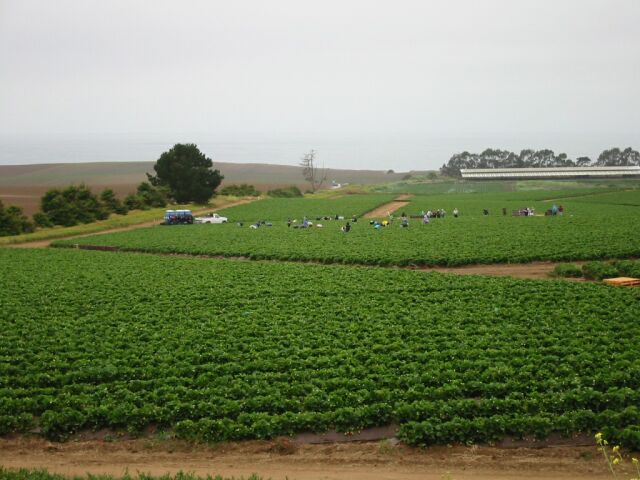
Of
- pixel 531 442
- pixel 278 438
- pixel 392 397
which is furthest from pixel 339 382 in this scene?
pixel 531 442

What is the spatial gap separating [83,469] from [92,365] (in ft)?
16.2

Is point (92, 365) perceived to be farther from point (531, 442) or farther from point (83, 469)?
point (531, 442)

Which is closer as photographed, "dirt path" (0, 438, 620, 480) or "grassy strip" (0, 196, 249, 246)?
"dirt path" (0, 438, 620, 480)

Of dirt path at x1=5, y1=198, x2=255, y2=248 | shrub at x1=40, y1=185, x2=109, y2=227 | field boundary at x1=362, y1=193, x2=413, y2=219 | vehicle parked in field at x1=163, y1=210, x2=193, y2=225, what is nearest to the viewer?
dirt path at x1=5, y1=198, x2=255, y2=248

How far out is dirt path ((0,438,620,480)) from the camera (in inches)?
498

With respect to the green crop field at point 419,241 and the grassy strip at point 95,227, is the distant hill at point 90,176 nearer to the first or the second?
the grassy strip at point 95,227

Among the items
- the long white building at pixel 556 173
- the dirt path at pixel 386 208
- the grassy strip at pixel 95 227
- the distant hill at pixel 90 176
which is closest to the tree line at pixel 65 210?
the grassy strip at pixel 95 227

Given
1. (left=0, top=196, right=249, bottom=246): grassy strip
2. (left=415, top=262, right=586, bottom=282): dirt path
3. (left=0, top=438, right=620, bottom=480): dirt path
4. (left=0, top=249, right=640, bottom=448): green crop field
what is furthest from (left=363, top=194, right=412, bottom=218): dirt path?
(left=0, top=438, right=620, bottom=480): dirt path

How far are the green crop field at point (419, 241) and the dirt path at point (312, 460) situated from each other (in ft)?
72.6

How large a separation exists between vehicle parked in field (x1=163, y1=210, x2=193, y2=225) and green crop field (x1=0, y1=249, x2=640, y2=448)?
123 ft

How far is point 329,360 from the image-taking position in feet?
57.1

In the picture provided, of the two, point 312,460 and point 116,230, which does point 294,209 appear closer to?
point 116,230

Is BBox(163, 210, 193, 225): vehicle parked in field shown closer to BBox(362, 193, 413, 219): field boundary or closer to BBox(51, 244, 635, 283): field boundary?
BBox(362, 193, 413, 219): field boundary

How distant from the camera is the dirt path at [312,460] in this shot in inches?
498
